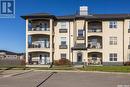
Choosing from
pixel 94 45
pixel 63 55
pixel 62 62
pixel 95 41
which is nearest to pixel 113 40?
pixel 95 41

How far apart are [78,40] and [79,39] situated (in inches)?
13.5

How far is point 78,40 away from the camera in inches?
2254

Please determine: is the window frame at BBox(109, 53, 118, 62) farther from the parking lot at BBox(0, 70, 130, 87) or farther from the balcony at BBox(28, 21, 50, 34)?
the parking lot at BBox(0, 70, 130, 87)

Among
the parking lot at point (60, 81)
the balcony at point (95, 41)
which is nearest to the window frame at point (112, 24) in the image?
the balcony at point (95, 41)

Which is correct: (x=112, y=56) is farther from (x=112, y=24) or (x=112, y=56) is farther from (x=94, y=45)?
(x=112, y=24)

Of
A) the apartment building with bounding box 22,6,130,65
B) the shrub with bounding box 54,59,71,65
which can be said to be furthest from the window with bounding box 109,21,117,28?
the shrub with bounding box 54,59,71,65

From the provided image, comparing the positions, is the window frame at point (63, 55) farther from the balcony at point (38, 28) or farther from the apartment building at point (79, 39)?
the balcony at point (38, 28)

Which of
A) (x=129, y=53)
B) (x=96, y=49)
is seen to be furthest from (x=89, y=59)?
(x=129, y=53)

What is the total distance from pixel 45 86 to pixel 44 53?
37.4 m

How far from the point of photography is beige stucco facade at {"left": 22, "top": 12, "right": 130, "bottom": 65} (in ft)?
182

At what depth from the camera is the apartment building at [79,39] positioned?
182 feet

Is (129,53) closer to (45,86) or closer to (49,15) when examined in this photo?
(49,15)

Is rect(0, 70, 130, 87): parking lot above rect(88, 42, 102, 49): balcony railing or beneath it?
beneath

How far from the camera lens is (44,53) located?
57281 millimetres
